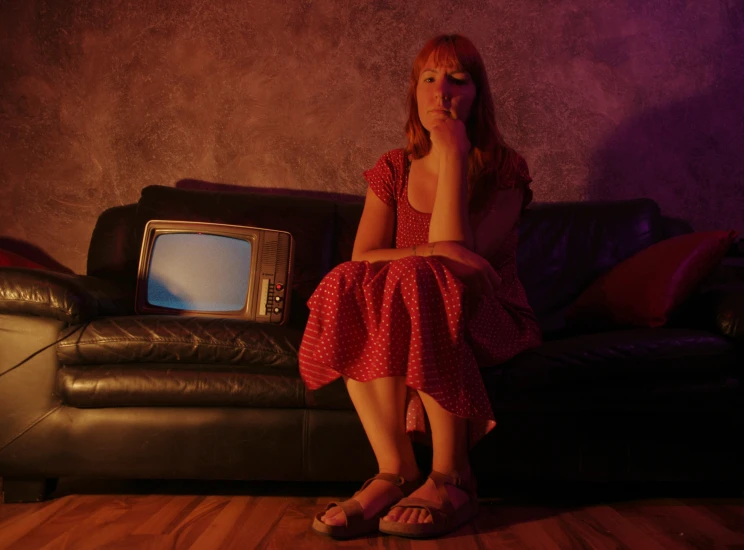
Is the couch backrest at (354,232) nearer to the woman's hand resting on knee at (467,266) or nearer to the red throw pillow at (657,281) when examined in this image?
the red throw pillow at (657,281)

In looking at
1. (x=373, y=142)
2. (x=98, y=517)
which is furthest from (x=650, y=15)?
(x=98, y=517)

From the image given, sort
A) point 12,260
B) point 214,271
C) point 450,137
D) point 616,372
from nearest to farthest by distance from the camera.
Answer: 1. point 616,372
2. point 450,137
3. point 214,271
4. point 12,260

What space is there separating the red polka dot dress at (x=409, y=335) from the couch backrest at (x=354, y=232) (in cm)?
74

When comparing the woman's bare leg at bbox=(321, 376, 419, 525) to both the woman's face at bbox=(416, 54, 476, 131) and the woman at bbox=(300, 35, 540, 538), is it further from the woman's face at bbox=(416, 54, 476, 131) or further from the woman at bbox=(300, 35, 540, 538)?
the woman's face at bbox=(416, 54, 476, 131)

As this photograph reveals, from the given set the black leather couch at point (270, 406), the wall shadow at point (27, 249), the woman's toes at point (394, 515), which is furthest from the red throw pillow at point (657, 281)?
the wall shadow at point (27, 249)

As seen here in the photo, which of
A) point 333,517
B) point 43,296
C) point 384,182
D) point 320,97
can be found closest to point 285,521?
point 333,517

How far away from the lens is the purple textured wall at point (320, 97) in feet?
8.40

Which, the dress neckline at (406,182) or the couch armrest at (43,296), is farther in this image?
the dress neckline at (406,182)

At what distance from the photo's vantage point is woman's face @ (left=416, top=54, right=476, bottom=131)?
1726mm

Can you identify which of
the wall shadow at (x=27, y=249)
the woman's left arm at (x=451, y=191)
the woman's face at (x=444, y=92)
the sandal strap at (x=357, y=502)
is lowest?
the sandal strap at (x=357, y=502)

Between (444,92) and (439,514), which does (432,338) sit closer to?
(439,514)

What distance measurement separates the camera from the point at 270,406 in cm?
160

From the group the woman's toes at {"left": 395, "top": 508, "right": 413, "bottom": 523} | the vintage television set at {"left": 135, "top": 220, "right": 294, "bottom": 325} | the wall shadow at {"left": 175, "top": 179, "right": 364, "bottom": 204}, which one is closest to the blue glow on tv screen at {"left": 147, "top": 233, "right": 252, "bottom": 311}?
the vintage television set at {"left": 135, "top": 220, "right": 294, "bottom": 325}

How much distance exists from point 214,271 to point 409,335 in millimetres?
800
